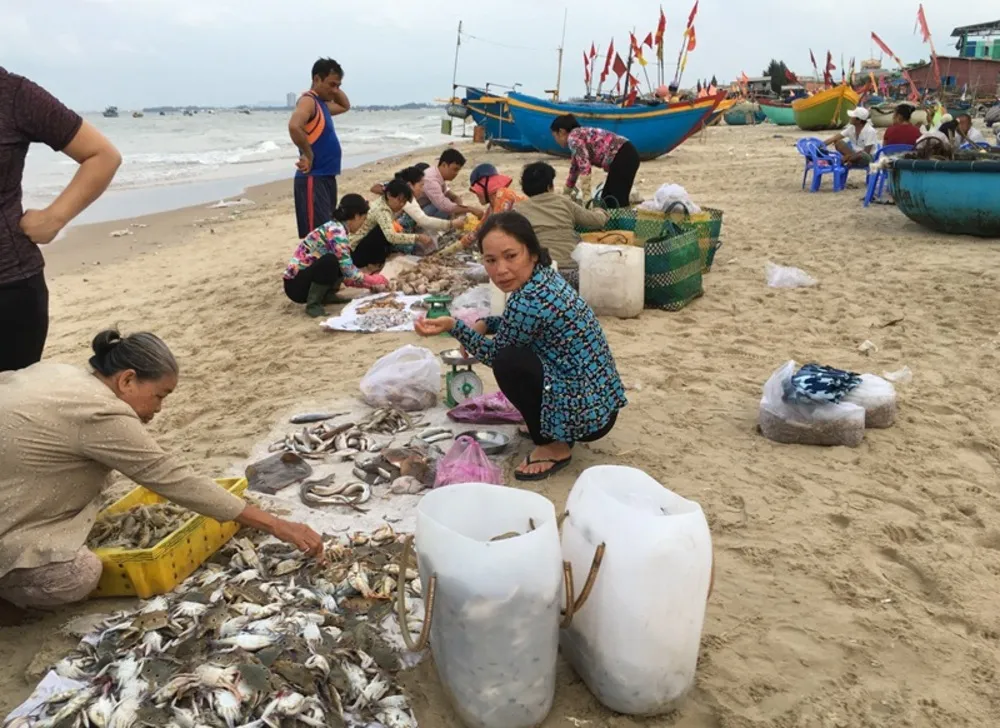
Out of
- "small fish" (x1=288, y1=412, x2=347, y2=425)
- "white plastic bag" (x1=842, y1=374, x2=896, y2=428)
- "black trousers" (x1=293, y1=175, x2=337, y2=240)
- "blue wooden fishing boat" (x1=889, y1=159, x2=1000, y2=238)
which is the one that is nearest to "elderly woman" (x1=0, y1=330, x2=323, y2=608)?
"small fish" (x1=288, y1=412, x2=347, y2=425)

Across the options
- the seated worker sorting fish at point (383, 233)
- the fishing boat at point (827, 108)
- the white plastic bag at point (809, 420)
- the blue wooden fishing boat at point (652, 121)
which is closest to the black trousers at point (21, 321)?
the white plastic bag at point (809, 420)

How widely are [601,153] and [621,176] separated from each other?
1.02 ft

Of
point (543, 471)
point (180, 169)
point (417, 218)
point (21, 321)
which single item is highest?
point (21, 321)

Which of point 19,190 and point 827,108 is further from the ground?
point 827,108

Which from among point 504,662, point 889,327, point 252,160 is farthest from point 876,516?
point 252,160

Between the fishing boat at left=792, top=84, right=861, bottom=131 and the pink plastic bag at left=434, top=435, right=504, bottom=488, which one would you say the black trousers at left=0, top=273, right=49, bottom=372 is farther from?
the fishing boat at left=792, top=84, right=861, bottom=131

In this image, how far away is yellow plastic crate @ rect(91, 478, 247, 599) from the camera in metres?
2.57

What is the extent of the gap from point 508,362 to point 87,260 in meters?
8.43

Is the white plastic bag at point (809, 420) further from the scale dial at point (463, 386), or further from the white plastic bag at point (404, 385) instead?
the white plastic bag at point (404, 385)

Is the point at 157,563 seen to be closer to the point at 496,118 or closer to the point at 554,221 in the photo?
the point at 554,221

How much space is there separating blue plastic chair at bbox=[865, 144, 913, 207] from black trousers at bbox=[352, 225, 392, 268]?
6.62 meters

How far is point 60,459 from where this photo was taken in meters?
2.37

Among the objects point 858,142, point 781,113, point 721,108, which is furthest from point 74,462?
point 781,113

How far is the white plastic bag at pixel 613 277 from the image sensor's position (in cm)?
569
